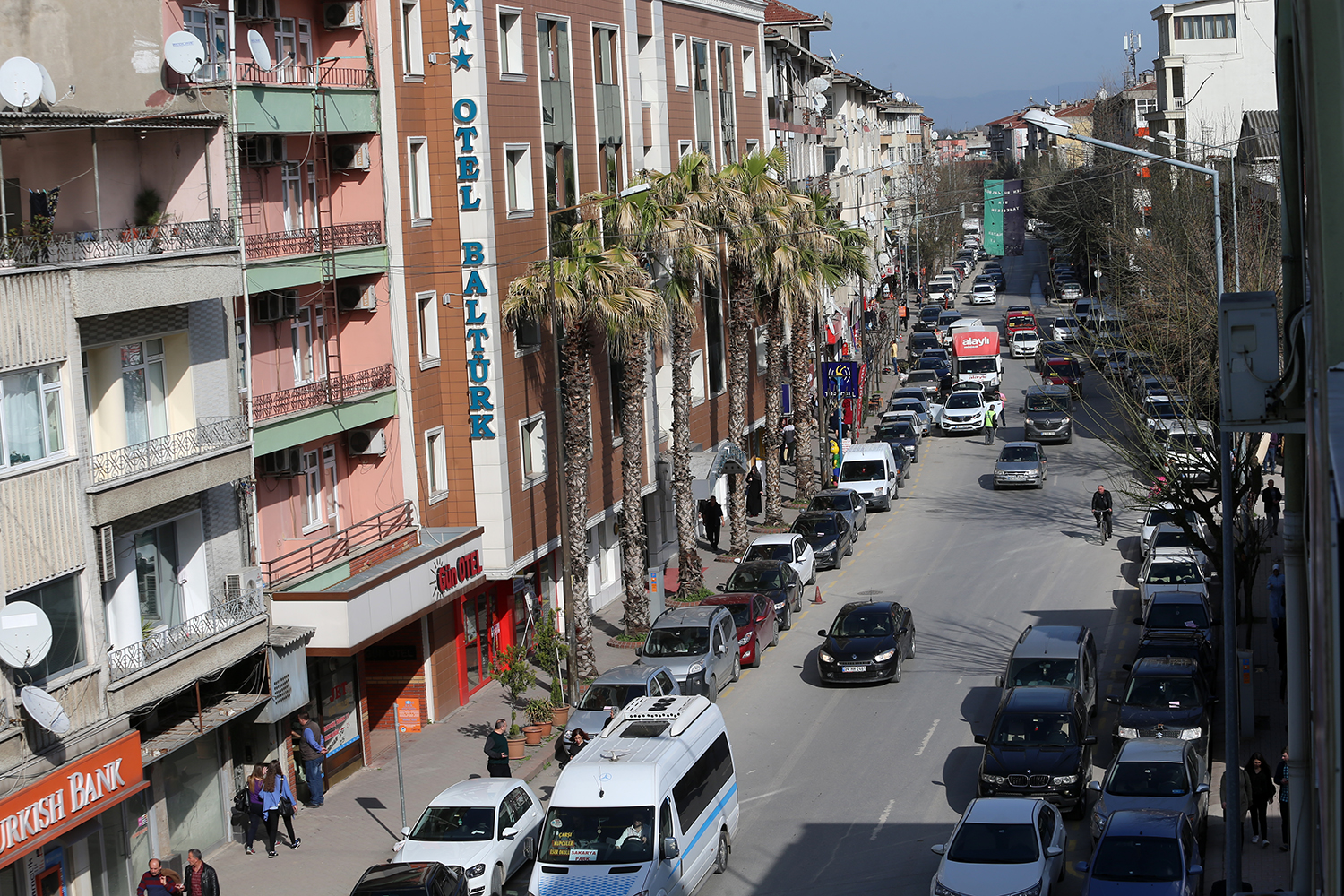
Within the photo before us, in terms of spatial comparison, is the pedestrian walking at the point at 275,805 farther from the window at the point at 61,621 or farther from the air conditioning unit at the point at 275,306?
the air conditioning unit at the point at 275,306

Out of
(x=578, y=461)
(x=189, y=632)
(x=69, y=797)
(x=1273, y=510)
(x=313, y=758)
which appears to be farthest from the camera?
(x=1273, y=510)

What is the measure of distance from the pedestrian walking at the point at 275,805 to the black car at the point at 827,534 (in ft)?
65.3

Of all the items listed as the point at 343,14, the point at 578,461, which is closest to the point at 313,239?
the point at 343,14

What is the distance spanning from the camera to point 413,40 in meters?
29.9

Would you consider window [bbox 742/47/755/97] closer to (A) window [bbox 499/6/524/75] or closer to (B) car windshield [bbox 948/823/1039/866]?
(A) window [bbox 499/6/524/75]

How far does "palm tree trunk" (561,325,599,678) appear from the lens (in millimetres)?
31078

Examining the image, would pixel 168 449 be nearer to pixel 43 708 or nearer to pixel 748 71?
pixel 43 708

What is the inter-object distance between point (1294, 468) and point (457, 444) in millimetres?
22225

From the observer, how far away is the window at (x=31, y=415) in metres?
18.1

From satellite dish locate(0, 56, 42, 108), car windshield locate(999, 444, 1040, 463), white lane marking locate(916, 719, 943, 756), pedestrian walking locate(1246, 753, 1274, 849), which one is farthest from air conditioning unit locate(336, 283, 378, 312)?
car windshield locate(999, 444, 1040, 463)

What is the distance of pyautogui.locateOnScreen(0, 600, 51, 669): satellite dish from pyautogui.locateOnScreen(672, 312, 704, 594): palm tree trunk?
21449 millimetres

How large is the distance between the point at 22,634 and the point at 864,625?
59.9ft

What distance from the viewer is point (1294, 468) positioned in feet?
35.8

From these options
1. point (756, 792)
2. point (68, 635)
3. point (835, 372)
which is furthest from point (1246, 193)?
point (68, 635)
